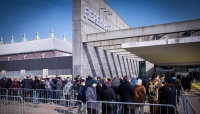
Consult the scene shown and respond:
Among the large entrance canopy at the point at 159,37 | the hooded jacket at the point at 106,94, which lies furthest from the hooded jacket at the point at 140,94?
the large entrance canopy at the point at 159,37

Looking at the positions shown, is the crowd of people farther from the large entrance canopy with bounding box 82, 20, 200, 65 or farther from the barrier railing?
the large entrance canopy with bounding box 82, 20, 200, 65

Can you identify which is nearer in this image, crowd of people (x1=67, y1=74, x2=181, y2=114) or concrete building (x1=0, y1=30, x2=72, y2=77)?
crowd of people (x1=67, y1=74, x2=181, y2=114)

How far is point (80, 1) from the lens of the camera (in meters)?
17.7

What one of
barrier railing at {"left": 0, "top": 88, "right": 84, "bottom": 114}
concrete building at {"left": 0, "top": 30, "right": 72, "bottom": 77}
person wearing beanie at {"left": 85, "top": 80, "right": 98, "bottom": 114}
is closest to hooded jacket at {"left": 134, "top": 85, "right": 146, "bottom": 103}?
person wearing beanie at {"left": 85, "top": 80, "right": 98, "bottom": 114}

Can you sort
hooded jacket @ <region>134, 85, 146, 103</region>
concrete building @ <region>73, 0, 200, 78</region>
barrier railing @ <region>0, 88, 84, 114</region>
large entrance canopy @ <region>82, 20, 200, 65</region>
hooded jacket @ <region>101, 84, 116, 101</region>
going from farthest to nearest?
1. concrete building @ <region>73, 0, 200, 78</region>
2. large entrance canopy @ <region>82, 20, 200, 65</region>
3. barrier railing @ <region>0, 88, 84, 114</region>
4. hooded jacket @ <region>134, 85, 146, 103</region>
5. hooded jacket @ <region>101, 84, 116, 101</region>

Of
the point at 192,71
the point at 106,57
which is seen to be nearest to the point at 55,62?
the point at 106,57

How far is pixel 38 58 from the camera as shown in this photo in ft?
96.2

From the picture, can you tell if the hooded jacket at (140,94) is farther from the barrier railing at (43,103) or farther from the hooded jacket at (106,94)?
the barrier railing at (43,103)

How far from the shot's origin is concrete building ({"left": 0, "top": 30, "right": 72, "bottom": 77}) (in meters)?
25.7

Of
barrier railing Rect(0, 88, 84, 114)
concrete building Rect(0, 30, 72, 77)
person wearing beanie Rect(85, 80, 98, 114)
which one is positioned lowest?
barrier railing Rect(0, 88, 84, 114)

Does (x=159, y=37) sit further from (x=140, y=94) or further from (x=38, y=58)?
(x=38, y=58)

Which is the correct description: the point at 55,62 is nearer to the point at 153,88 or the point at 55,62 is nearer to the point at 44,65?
the point at 44,65

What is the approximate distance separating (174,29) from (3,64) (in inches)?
1299

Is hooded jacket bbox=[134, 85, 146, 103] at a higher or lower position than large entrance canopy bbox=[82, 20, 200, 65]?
lower
